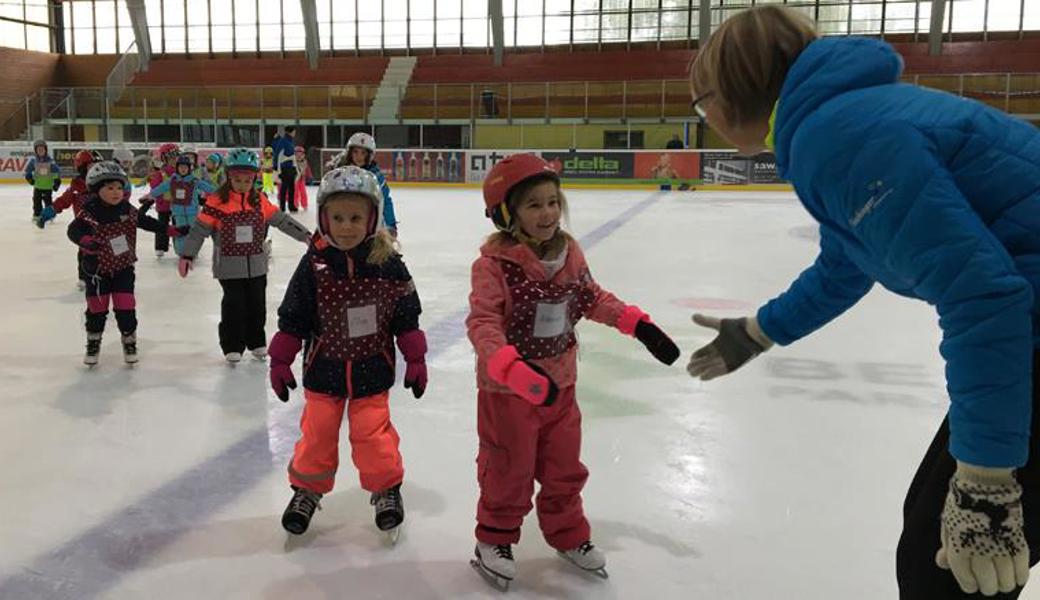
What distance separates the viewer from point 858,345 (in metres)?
4.58

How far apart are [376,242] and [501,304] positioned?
508mm

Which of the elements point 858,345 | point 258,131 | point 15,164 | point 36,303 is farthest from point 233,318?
point 258,131

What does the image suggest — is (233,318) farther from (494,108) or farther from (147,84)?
(147,84)

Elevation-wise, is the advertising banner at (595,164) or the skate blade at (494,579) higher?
the advertising banner at (595,164)

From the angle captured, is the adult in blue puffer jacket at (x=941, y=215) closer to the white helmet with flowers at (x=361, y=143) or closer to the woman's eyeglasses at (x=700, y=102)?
the woman's eyeglasses at (x=700, y=102)

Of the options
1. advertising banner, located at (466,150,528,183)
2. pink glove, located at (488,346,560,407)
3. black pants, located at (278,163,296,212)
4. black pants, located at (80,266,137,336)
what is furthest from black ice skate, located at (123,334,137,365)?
advertising banner, located at (466,150,528,183)

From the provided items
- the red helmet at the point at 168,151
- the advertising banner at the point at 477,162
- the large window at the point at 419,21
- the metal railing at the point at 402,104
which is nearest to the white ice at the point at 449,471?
the red helmet at the point at 168,151

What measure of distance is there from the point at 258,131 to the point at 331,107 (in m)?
2.73

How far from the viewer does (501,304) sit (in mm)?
2057

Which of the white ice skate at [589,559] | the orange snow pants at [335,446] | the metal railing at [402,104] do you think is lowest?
the white ice skate at [589,559]

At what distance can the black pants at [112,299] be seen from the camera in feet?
13.9

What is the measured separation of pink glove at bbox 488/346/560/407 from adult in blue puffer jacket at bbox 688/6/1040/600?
658mm

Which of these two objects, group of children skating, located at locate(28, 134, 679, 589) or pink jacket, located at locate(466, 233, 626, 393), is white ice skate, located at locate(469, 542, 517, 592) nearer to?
group of children skating, located at locate(28, 134, 679, 589)

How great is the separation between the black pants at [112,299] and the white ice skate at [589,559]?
292 cm
